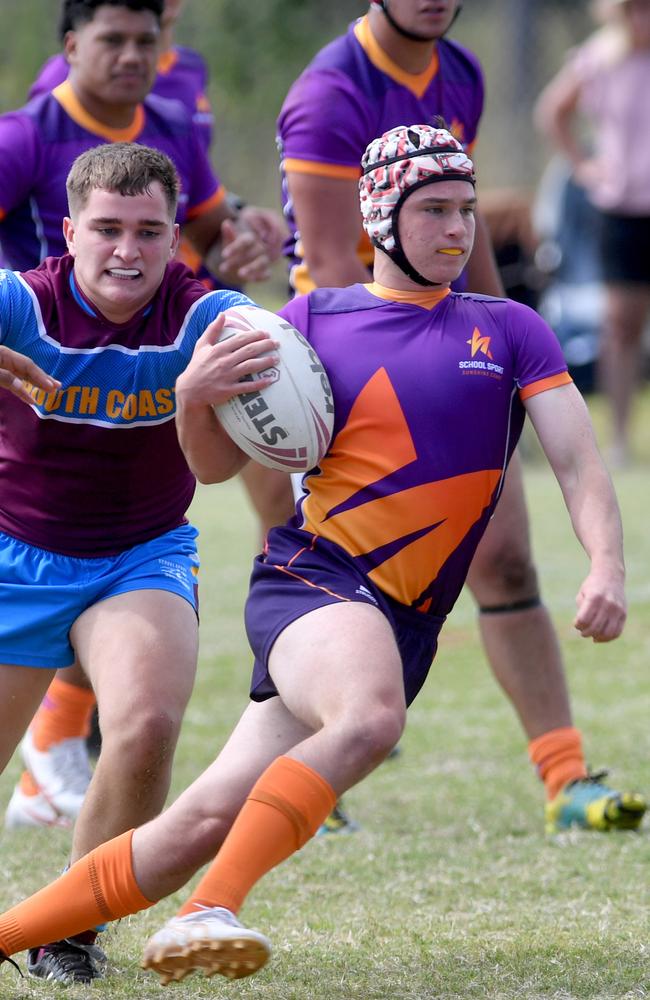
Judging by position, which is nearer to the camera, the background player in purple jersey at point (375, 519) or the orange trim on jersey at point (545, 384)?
the background player in purple jersey at point (375, 519)

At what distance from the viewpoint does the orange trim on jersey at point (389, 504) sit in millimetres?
3443

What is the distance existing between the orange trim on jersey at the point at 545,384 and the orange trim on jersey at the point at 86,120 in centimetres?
187

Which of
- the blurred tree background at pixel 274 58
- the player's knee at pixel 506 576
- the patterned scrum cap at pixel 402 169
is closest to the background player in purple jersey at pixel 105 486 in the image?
the patterned scrum cap at pixel 402 169

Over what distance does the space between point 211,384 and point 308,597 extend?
18.3 inches

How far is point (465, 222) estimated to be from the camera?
356 centimetres

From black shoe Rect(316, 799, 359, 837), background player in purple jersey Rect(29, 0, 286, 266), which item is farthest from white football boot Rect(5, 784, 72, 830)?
background player in purple jersey Rect(29, 0, 286, 266)

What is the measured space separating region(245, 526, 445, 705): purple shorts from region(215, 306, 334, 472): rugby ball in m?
0.18

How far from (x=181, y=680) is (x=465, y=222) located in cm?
114

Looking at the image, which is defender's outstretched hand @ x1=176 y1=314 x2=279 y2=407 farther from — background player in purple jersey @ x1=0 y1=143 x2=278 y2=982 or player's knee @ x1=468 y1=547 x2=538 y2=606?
player's knee @ x1=468 y1=547 x2=538 y2=606

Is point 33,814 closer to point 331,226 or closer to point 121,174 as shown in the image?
point 331,226

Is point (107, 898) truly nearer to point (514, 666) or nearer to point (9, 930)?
point (9, 930)

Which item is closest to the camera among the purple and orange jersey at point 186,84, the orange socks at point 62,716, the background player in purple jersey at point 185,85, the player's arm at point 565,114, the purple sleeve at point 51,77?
the orange socks at point 62,716

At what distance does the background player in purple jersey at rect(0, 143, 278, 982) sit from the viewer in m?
3.51

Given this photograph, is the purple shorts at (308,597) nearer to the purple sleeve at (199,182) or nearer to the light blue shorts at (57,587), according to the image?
the light blue shorts at (57,587)
